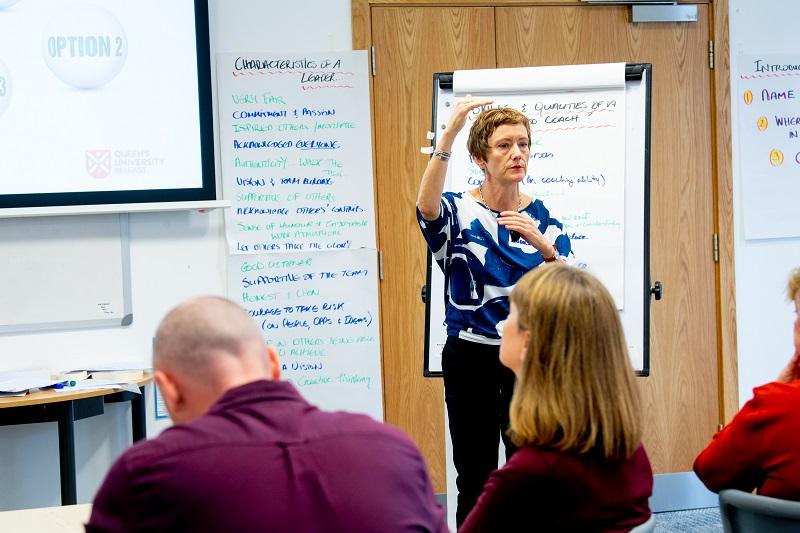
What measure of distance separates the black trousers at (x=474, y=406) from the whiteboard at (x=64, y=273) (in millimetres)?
1569

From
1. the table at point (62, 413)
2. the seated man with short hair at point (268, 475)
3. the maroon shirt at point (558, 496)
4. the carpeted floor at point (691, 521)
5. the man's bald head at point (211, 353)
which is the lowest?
the carpeted floor at point (691, 521)

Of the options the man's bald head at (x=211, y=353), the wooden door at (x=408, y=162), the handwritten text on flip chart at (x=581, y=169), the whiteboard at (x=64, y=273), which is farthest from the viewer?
the wooden door at (x=408, y=162)

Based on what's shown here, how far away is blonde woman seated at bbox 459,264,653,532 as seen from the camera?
4.58ft

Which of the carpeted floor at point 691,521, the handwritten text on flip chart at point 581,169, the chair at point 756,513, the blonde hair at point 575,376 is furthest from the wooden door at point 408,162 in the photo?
the blonde hair at point 575,376

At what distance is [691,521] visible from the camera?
390 centimetres

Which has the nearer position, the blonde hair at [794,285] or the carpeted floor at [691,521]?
the blonde hair at [794,285]

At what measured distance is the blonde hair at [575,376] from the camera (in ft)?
4.71

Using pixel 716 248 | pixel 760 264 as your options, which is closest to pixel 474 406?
pixel 716 248

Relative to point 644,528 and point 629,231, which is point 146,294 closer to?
point 629,231

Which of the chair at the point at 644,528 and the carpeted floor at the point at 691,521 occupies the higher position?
the chair at the point at 644,528

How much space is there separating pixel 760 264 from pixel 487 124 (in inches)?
78.5

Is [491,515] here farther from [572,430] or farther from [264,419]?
[264,419]

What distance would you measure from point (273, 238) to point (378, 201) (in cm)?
47

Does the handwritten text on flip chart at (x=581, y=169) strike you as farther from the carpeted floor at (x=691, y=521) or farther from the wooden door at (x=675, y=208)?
the carpeted floor at (x=691, y=521)
